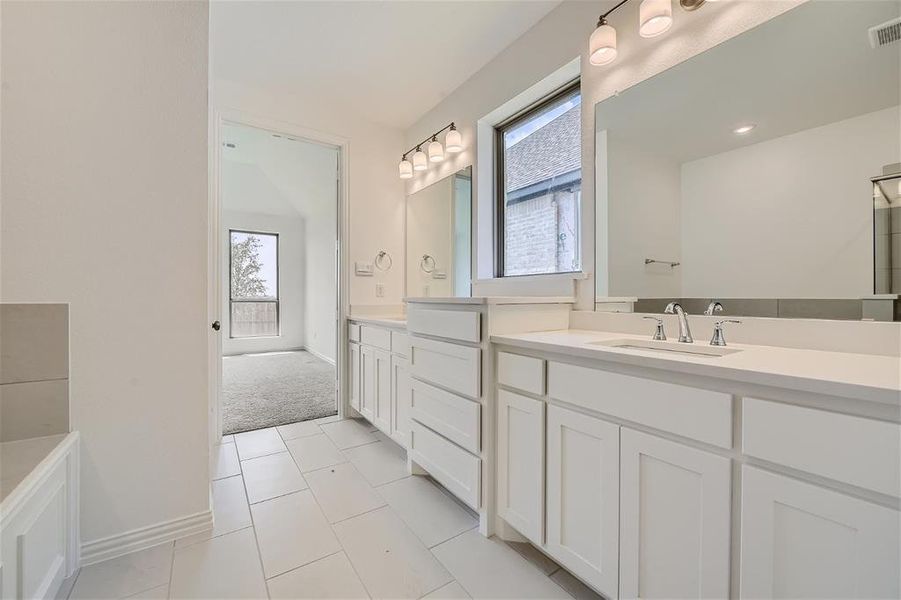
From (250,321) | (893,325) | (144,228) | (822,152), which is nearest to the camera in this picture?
(893,325)

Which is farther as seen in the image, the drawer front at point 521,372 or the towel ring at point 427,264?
the towel ring at point 427,264

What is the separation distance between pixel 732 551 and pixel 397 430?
1.71 meters

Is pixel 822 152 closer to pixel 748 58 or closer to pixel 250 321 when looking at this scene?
pixel 748 58

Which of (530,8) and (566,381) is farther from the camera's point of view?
(530,8)

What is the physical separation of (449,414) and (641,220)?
4.04ft

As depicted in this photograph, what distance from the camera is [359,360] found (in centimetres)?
269

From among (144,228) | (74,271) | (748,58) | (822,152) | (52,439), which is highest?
(748,58)

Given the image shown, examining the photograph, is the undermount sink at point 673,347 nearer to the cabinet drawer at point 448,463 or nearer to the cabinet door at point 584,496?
the cabinet door at point 584,496

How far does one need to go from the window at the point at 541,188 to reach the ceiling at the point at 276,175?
199 cm

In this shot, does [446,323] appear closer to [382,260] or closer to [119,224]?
[119,224]

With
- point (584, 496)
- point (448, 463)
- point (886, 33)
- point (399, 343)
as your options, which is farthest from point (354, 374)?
point (886, 33)

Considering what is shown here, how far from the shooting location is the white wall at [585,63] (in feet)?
4.38

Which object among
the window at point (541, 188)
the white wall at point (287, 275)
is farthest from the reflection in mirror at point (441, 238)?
the white wall at point (287, 275)

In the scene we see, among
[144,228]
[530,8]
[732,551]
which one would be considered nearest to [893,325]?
[732,551]
